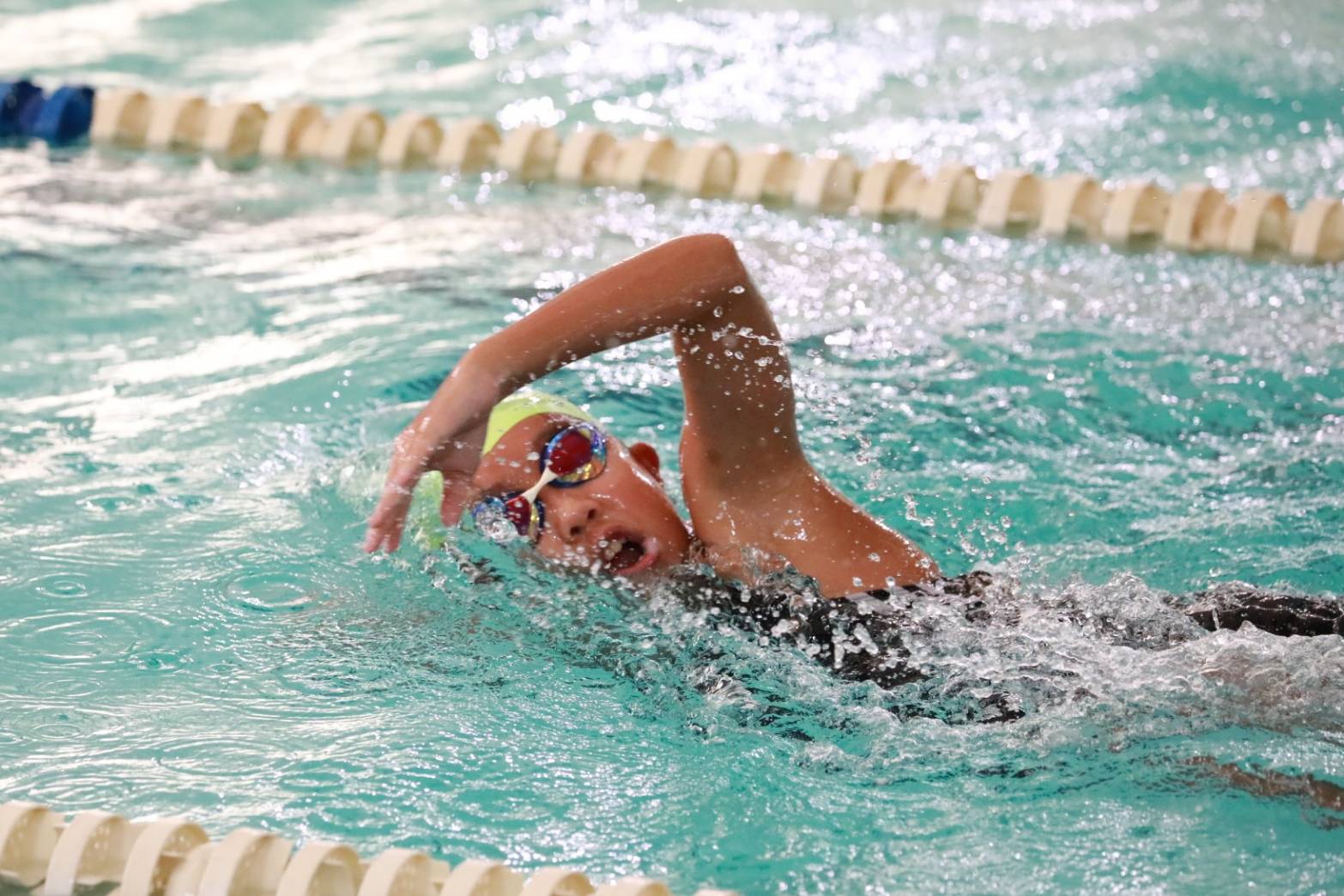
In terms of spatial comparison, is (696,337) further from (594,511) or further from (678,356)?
(594,511)

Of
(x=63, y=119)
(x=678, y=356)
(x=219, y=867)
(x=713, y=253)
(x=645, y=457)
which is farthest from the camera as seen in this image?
(x=63, y=119)

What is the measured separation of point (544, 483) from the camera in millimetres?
2449

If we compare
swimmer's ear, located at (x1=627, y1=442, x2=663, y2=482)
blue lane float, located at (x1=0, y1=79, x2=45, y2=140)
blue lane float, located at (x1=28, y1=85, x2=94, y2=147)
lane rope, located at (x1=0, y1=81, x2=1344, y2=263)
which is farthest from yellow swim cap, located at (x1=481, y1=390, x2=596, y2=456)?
blue lane float, located at (x1=0, y1=79, x2=45, y2=140)

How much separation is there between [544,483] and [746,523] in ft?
1.05

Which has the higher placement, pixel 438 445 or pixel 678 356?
pixel 678 356

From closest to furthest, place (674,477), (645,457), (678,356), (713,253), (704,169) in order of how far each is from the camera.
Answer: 1. (713,253)
2. (678,356)
3. (645,457)
4. (674,477)
5. (704,169)

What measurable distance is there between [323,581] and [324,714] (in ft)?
1.48

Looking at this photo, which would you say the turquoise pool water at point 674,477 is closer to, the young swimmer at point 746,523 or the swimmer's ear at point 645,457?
the young swimmer at point 746,523

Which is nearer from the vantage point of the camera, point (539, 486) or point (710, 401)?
point (710, 401)

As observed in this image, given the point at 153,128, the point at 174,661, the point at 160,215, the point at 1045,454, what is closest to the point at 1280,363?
the point at 1045,454

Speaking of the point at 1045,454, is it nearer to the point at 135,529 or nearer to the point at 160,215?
the point at 135,529

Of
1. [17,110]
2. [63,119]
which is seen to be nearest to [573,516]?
[63,119]

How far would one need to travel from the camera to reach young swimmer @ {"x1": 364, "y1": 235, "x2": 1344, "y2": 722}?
2.33 meters

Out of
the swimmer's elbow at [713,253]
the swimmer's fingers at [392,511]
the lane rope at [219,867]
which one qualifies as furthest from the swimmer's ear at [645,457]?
the lane rope at [219,867]
